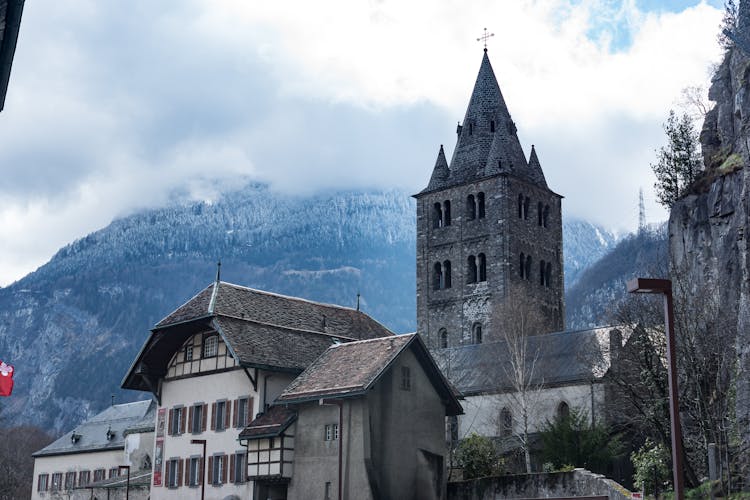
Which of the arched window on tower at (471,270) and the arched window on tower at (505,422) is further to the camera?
the arched window on tower at (471,270)

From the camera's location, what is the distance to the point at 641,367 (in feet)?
151

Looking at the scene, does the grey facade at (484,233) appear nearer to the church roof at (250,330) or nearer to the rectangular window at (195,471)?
the church roof at (250,330)

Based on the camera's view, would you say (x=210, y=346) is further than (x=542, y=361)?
No

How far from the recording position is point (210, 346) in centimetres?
5094

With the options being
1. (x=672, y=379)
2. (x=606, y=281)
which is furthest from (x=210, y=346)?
(x=606, y=281)

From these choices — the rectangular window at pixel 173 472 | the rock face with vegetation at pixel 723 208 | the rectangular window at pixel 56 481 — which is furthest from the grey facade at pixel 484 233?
the rectangular window at pixel 173 472

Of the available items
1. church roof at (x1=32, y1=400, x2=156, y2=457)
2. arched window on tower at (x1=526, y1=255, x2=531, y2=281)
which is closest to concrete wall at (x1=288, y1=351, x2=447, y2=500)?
church roof at (x1=32, y1=400, x2=156, y2=457)

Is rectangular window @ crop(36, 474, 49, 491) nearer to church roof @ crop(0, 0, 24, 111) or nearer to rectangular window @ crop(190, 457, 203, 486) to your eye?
rectangular window @ crop(190, 457, 203, 486)

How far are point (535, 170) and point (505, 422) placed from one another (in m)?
37.6

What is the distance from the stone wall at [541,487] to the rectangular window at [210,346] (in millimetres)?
13618

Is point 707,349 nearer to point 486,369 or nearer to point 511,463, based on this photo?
point 511,463

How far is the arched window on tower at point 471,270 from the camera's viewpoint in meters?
95.5

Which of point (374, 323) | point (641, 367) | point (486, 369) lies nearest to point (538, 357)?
point (486, 369)

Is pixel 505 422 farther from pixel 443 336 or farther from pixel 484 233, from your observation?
pixel 484 233
